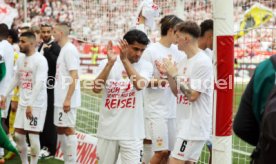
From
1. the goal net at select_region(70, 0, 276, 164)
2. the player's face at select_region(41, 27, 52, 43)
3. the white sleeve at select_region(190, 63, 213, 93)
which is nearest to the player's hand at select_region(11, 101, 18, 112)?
the player's face at select_region(41, 27, 52, 43)

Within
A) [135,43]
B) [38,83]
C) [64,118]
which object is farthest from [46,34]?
[135,43]

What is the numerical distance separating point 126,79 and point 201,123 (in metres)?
0.84

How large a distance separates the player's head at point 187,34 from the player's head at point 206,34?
0.77 m

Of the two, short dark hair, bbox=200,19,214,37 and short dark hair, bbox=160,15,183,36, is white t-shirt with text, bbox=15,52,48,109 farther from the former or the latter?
short dark hair, bbox=200,19,214,37

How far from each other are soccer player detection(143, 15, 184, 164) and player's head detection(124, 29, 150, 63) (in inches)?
40.6

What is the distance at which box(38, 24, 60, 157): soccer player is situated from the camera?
800 centimetres

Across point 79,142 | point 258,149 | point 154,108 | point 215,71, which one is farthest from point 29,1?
point 258,149

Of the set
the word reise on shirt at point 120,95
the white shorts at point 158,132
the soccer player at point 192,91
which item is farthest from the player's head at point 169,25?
the word reise on shirt at point 120,95

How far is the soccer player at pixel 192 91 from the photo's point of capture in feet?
16.8

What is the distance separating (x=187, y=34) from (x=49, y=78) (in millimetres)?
3342

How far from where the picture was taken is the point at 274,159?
230cm

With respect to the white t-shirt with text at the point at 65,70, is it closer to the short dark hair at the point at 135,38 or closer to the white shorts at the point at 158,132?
the white shorts at the point at 158,132

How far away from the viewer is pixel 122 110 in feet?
16.9

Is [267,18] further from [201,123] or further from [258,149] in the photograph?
[258,149]
